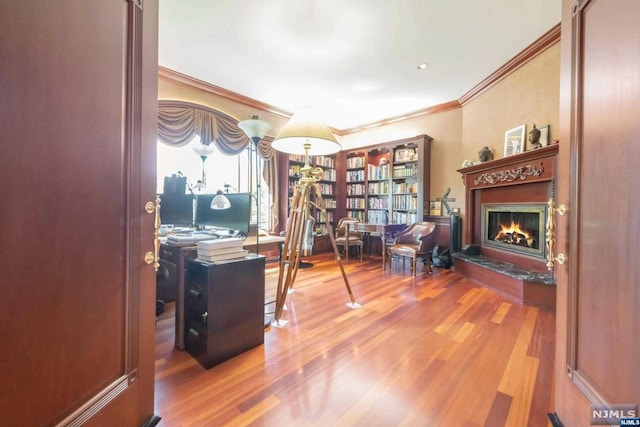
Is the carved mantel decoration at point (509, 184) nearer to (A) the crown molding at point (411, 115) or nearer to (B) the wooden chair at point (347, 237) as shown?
(A) the crown molding at point (411, 115)

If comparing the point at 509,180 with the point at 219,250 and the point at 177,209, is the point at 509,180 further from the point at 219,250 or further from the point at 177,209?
the point at 177,209

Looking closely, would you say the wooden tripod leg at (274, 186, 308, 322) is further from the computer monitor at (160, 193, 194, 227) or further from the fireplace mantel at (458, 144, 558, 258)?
the fireplace mantel at (458, 144, 558, 258)

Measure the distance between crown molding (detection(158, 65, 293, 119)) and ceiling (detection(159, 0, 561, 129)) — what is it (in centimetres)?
7

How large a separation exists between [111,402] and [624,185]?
1.82 m

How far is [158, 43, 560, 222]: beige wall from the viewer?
112 inches

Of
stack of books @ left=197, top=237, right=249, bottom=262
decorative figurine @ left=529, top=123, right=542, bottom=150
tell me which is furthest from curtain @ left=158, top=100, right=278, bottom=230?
decorative figurine @ left=529, top=123, right=542, bottom=150

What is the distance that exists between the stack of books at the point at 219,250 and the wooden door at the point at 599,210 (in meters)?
1.70

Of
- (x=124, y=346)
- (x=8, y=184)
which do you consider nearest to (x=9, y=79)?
Answer: (x=8, y=184)

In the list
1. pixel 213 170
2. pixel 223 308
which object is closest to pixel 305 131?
pixel 223 308

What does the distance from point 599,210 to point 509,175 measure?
2.67m

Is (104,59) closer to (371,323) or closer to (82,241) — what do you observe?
(82,241)

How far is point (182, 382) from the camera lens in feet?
4.68

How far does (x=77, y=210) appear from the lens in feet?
2.63

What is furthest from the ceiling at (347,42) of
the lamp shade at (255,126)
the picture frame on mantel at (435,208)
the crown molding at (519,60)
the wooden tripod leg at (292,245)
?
the picture frame on mantel at (435,208)
